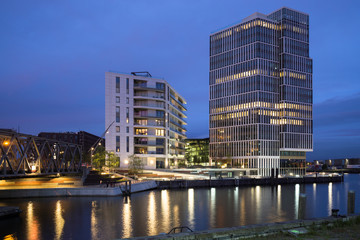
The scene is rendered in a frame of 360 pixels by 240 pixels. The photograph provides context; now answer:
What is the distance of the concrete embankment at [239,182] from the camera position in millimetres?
91000

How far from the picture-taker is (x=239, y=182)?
10612cm

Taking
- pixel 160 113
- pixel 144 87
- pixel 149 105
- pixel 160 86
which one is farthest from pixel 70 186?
pixel 160 86

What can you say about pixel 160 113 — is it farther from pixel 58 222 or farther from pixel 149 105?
pixel 58 222

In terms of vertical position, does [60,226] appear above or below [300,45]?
below

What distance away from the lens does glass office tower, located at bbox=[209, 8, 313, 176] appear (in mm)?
153125

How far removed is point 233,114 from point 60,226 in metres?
129

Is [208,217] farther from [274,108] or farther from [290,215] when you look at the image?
[274,108]

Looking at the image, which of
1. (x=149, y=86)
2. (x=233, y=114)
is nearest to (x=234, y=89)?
(x=233, y=114)

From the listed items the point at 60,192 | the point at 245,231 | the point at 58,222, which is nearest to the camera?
the point at 245,231

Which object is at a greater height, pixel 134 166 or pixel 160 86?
pixel 160 86

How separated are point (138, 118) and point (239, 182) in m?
40.3

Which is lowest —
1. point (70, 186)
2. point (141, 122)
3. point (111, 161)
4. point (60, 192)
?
Result: point (60, 192)

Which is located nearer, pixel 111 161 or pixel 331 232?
pixel 331 232

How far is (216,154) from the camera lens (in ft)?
536
